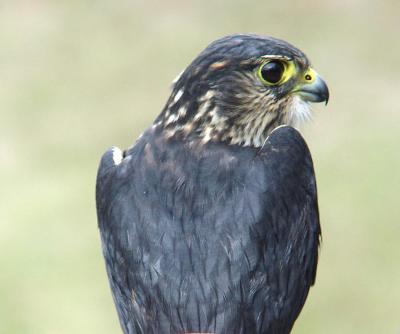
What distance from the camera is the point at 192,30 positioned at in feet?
46.3

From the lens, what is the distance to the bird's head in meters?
5.48

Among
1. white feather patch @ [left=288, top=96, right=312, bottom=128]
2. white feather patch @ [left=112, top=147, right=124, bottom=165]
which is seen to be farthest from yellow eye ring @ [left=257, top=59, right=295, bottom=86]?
white feather patch @ [left=112, top=147, right=124, bottom=165]

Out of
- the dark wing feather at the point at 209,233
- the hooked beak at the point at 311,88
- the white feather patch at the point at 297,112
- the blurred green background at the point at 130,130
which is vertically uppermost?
the blurred green background at the point at 130,130

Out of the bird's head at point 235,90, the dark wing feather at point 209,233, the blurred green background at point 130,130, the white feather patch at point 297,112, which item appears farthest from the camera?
the blurred green background at point 130,130

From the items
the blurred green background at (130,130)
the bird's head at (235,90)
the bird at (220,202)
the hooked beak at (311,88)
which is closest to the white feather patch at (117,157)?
the bird at (220,202)

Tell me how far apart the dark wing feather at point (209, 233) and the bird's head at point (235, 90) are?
9 centimetres

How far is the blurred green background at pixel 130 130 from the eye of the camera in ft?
33.9

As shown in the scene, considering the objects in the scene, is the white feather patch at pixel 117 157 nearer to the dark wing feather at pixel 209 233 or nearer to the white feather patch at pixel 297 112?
the dark wing feather at pixel 209 233

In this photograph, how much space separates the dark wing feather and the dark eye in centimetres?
22

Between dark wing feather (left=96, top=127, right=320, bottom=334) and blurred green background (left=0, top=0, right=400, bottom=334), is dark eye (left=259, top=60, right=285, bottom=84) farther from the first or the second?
blurred green background (left=0, top=0, right=400, bottom=334)
